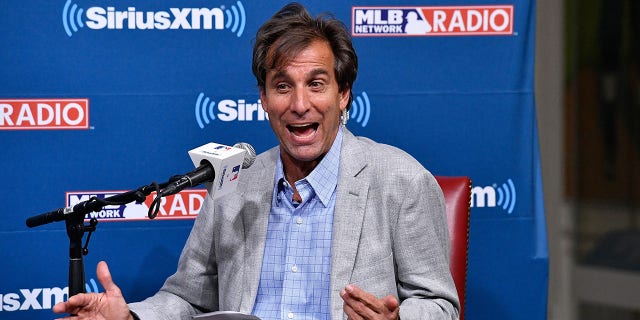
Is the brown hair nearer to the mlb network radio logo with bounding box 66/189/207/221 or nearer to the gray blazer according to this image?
the gray blazer

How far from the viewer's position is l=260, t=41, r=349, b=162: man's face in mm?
2867

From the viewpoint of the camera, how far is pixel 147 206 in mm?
3721

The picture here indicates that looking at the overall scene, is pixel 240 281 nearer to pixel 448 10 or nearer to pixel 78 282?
pixel 78 282

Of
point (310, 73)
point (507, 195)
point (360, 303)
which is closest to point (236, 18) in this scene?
point (310, 73)

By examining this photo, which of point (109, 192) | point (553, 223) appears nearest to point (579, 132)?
point (553, 223)

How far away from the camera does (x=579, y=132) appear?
26.8ft

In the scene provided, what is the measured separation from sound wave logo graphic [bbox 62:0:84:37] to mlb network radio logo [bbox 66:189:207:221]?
25.1 inches

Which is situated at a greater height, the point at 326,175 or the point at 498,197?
the point at 326,175

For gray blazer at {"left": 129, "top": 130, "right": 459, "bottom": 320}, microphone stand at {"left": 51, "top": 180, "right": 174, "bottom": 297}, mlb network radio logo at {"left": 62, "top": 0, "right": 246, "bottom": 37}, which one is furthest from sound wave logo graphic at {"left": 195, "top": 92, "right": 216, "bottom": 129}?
microphone stand at {"left": 51, "top": 180, "right": 174, "bottom": 297}

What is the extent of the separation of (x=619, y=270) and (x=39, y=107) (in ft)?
15.6

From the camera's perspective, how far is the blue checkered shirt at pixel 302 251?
2809mm

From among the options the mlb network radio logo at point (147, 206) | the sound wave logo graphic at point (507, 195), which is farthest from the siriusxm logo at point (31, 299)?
the sound wave logo graphic at point (507, 195)

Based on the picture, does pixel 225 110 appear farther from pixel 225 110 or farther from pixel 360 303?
pixel 360 303

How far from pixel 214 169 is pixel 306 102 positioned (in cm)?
55
